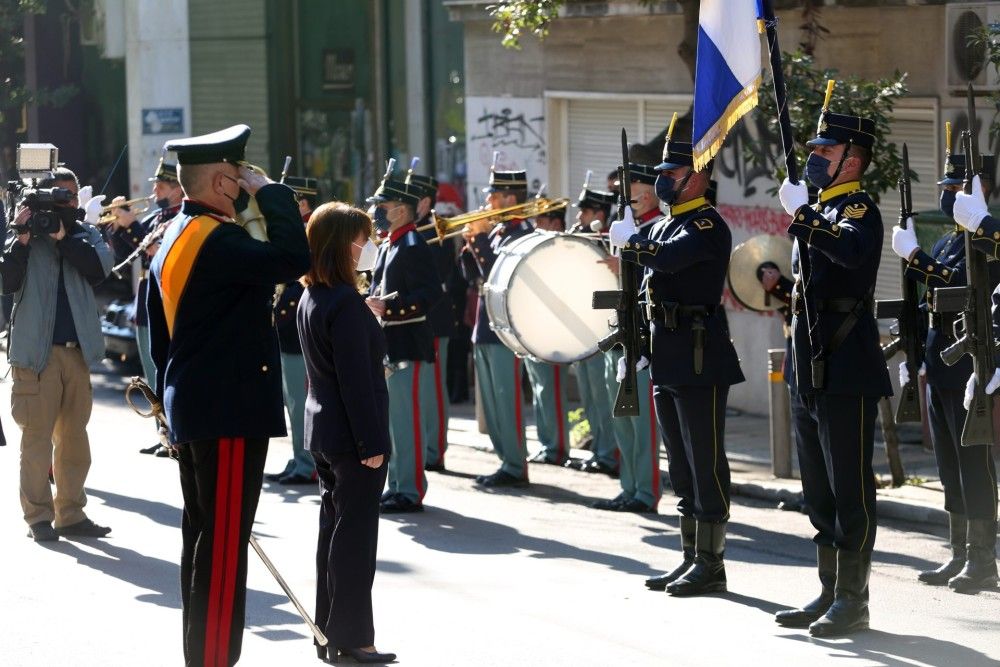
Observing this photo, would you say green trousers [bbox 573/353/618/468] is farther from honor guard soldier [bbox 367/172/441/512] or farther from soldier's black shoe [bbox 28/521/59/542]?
soldier's black shoe [bbox 28/521/59/542]

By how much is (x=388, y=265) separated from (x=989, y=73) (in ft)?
14.5

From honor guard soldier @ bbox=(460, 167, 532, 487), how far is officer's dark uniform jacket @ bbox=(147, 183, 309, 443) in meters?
5.34

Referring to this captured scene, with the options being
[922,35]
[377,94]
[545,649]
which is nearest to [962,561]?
[545,649]

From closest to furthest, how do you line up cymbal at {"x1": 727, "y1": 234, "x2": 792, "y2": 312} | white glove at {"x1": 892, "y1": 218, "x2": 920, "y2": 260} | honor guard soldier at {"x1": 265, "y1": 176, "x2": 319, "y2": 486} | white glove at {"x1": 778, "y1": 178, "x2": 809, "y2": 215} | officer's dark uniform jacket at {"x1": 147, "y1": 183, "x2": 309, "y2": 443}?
officer's dark uniform jacket at {"x1": 147, "y1": 183, "x2": 309, "y2": 443} < white glove at {"x1": 778, "y1": 178, "x2": 809, "y2": 215} < white glove at {"x1": 892, "y1": 218, "x2": 920, "y2": 260} < cymbal at {"x1": 727, "y1": 234, "x2": 792, "y2": 312} < honor guard soldier at {"x1": 265, "y1": 176, "x2": 319, "y2": 486}

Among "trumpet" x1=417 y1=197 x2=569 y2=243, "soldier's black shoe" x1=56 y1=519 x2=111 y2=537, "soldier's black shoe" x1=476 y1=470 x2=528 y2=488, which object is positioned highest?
"trumpet" x1=417 y1=197 x2=569 y2=243

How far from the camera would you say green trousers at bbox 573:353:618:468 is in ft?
40.4

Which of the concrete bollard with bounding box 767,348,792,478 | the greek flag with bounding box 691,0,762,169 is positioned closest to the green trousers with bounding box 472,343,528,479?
the concrete bollard with bounding box 767,348,792,478

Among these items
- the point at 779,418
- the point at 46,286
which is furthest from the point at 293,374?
the point at 779,418

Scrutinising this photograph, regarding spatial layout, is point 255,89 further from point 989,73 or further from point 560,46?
point 989,73

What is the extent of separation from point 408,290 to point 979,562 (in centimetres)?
414

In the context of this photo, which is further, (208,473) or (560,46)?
(560,46)

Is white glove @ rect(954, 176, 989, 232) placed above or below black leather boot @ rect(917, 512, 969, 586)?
above

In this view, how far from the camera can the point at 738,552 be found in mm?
9766

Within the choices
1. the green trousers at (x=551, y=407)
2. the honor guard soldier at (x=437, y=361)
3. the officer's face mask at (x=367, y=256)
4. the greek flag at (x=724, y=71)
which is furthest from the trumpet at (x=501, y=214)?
the officer's face mask at (x=367, y=256)
